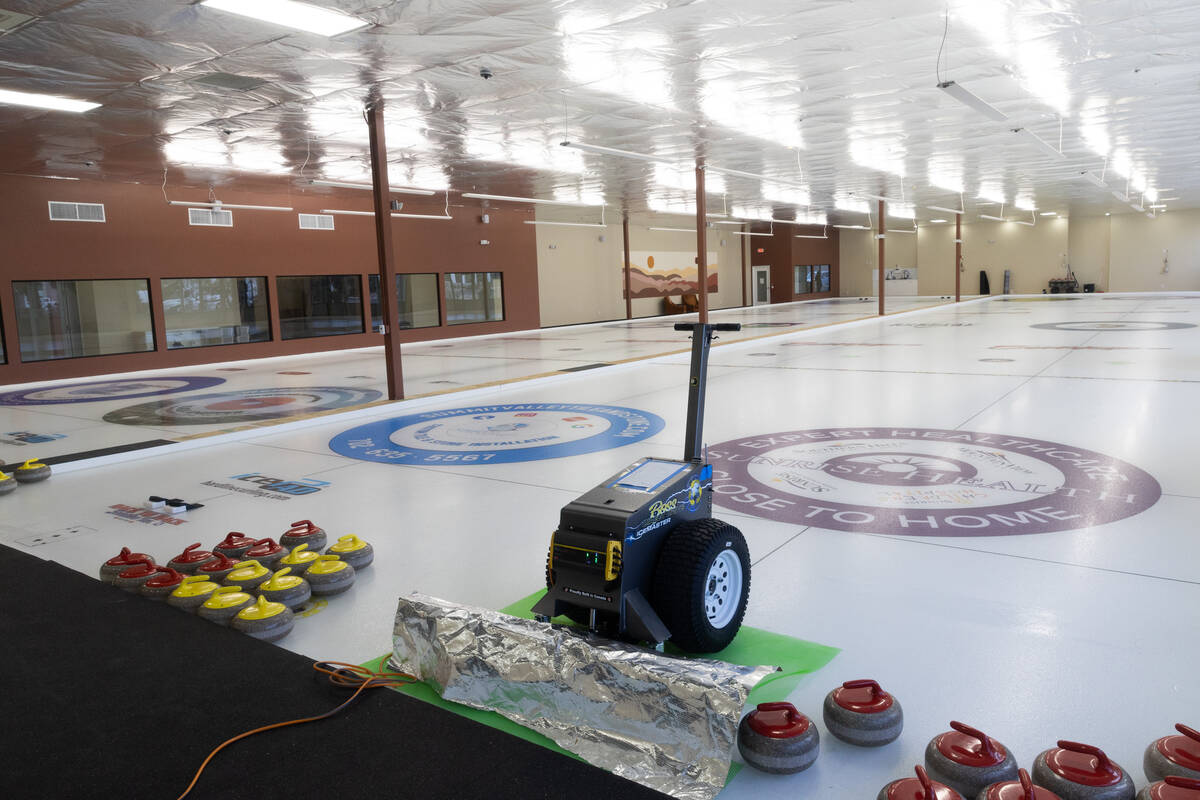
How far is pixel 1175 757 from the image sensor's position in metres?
2.09

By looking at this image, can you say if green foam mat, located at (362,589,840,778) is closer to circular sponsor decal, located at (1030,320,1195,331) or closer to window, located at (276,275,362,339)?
window, located at (276,275,362,339)

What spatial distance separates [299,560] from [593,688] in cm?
192

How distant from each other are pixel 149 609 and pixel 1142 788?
3521mm

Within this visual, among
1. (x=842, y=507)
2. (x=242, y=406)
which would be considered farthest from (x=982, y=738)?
(x=242, y=406)

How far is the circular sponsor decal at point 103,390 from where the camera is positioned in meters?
11.7

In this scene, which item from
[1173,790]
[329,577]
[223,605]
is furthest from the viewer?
[329,577]

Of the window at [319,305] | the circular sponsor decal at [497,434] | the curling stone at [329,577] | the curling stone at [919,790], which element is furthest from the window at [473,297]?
the curling stone at [919,790]

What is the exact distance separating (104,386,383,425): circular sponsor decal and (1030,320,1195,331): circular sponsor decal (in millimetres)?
14503

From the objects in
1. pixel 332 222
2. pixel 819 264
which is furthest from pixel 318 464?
pixel 819 264

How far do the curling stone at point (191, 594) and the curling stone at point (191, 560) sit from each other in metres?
0.31

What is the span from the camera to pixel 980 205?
2855 cm

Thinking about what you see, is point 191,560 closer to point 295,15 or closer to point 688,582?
point 688,582

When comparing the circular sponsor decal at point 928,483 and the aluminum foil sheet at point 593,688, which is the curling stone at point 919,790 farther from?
the circular sponsor decal at point 928,483

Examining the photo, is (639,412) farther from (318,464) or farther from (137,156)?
(137,156)
